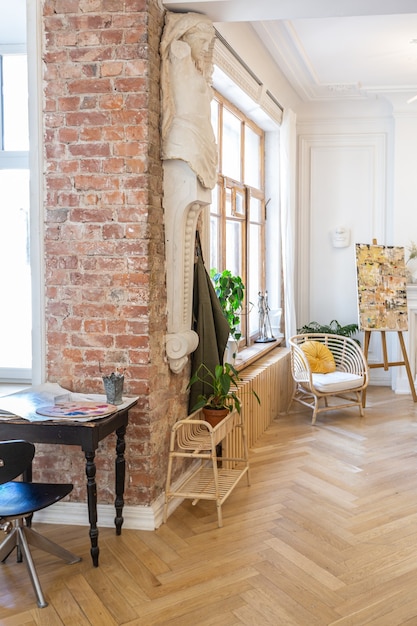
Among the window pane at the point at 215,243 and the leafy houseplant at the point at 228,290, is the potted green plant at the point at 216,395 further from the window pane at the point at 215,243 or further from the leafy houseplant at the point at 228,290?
the window pane at the point at 215,243

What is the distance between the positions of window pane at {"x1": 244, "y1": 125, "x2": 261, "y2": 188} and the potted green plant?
2.78 metres

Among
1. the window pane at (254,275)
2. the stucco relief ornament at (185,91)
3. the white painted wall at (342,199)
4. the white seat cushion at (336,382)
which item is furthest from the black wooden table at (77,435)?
the white painted wall at (342,199)

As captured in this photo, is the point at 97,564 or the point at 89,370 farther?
the point at 89,370

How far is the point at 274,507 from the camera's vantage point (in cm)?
382

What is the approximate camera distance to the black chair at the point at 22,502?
2.64 meters

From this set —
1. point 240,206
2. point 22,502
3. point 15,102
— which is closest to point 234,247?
point 240,206

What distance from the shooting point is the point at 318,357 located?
6.36m

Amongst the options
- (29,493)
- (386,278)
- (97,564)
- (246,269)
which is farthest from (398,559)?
(386,278)

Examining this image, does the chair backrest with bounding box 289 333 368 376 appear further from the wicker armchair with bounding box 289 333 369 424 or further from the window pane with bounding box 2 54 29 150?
the window pane with bounding box 2 54 29 150

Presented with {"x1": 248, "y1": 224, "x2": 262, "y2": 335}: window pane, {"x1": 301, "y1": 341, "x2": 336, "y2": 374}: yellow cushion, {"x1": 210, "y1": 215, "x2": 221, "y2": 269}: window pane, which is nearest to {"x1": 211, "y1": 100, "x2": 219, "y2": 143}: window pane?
{"x1": 210, "y1": 215, "x2": 221, "y2": 269}: window pane

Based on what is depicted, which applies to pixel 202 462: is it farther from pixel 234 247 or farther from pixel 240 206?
pixel 240 206

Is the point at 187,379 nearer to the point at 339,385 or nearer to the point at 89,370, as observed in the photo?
the point at 89,370

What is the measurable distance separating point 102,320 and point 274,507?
1.45 m

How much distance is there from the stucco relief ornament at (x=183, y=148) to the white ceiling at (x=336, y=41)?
180mm
